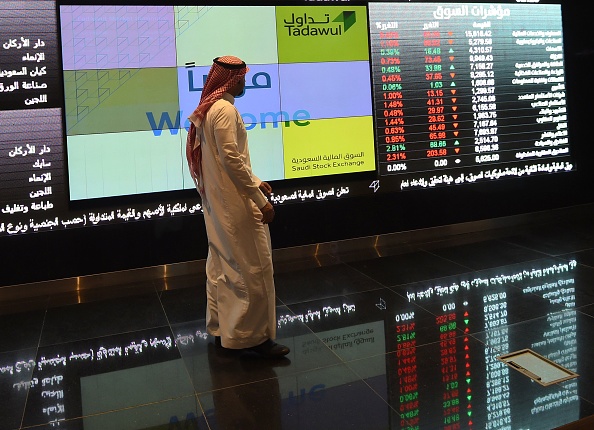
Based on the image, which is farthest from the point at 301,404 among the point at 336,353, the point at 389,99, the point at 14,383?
the point at 389,99

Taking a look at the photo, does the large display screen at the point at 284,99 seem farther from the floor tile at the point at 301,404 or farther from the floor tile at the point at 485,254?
the floor tile at the point at 301,404

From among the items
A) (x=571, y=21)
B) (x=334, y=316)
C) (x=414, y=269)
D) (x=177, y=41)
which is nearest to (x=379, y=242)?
(x=414, y=269)

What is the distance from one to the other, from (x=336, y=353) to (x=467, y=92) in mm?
3510

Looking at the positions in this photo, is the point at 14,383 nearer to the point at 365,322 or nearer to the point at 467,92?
the point at 365,322

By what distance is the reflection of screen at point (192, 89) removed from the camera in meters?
4.93

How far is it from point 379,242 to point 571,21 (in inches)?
122

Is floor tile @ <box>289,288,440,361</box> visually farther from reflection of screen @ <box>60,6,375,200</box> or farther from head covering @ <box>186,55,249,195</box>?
reflection of screen @ <box>60,6,375,200</box>

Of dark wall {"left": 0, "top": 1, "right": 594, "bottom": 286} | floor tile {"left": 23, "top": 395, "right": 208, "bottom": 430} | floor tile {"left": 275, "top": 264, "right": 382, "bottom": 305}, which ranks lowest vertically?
floor tile {"left": 23, "top": 395, "right": 208, "bottom": 430}

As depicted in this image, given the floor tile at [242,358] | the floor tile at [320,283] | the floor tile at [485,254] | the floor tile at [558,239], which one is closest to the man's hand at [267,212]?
the floor tile at [242,358]

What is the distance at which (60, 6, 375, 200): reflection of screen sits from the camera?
194 inches

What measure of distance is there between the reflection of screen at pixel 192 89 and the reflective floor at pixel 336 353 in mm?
910

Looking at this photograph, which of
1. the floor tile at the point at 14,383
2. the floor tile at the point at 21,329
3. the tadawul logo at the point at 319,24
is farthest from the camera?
the tadawul logo at the point at 319,24

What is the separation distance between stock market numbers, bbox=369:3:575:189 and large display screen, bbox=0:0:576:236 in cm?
1

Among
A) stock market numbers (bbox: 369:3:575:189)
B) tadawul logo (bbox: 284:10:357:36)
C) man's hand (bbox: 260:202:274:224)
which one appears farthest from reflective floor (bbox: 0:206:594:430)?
tadawul logo (bbox: 284:10:357:36)
